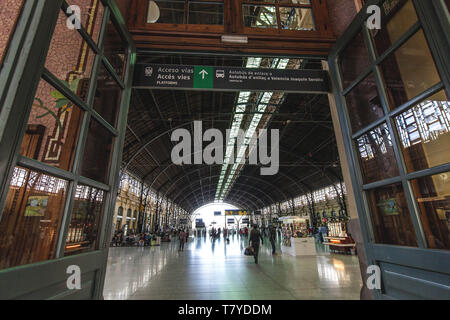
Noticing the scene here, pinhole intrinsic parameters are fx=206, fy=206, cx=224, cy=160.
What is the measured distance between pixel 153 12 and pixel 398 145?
11.5ft

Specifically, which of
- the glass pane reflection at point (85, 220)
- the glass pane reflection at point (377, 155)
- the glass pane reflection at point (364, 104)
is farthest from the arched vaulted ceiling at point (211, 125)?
the glass pane reflection at point (377, 155)

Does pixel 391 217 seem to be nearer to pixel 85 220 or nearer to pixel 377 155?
pixel 377 155

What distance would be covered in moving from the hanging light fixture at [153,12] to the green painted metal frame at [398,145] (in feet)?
8.41

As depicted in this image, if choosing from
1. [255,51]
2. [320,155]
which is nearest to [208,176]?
[320,155]

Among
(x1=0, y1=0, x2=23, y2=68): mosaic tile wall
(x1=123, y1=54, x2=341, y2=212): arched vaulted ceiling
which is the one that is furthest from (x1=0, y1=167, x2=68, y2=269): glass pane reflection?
(x1=123, y1=54, x2=341, y2=212): arched vaulted ceiling

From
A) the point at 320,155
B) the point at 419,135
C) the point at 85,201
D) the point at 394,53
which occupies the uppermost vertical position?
the point at 320,155

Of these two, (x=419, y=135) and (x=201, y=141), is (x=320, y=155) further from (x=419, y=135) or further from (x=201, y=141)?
(x=419, y=135)

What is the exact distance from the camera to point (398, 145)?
5.77 feet

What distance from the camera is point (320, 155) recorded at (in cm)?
2509

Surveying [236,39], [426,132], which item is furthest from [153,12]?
[426,132]

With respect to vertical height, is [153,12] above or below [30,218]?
above

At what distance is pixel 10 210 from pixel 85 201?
610 millimetres

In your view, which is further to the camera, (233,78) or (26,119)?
(233,78)
